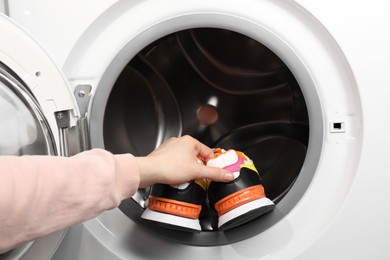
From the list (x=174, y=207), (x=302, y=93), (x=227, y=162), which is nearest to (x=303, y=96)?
(x=302, y=93)

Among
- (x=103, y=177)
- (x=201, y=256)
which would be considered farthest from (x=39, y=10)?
(x=201, y=256)

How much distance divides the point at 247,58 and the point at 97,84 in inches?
16.7

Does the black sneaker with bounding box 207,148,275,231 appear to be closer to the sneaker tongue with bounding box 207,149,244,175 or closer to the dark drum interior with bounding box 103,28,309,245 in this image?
the sneaker tongue with bounding box 207,149,244,175

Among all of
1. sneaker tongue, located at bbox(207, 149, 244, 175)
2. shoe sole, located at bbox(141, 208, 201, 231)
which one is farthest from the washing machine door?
sneaker tongue, located at bbox(207, 149, 244, 175)

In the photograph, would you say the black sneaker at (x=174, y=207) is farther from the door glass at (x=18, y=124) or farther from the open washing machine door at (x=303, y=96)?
the door glass at (x=18, y=124)

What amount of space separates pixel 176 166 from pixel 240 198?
13 cm

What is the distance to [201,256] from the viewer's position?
0.79 metres

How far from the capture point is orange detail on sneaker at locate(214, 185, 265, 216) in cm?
74

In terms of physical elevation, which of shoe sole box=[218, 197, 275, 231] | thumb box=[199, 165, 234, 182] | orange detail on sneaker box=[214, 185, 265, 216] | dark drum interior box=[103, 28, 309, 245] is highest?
dark drum interior box=[103, 28, 309, 245]

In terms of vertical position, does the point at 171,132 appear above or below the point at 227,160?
above

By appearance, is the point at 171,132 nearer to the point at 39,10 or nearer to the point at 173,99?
the point at 173,99

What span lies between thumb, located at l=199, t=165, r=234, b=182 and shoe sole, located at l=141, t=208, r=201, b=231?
9 cm

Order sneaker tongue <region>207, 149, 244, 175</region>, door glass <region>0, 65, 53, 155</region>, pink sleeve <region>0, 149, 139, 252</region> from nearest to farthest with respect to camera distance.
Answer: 1. pink sleeve <region>0, 149, 139, 252</region>
2. door glass <region>0, 65, 53, 155</region>
3. sneaker tongue <region>207, 149, 244, 175</region>

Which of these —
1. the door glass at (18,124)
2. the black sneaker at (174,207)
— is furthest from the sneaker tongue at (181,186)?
the door glass at (18,124)
